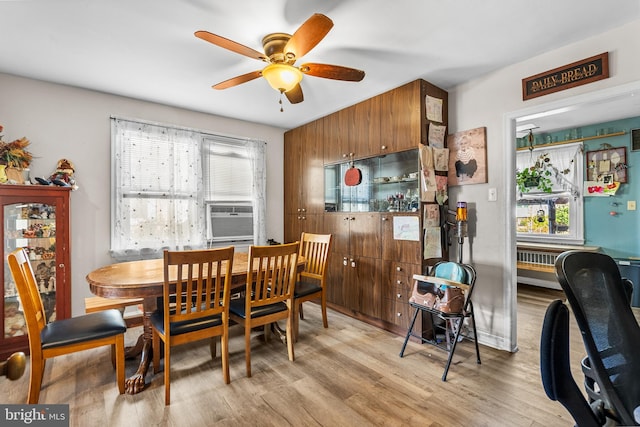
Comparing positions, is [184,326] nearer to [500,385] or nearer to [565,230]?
[500,385]

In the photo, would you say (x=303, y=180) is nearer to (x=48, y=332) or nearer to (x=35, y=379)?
(x=48, y=332)

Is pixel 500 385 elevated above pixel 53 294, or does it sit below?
below

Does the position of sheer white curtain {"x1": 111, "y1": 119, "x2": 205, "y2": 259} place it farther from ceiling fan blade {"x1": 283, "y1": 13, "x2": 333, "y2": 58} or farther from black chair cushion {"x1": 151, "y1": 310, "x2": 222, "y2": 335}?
ceiling fan blade {"x1": 283, "y1": 13, "x2": 333, "y2": 58}

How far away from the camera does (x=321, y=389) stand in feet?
6.62

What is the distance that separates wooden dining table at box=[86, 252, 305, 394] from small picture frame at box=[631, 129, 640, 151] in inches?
193

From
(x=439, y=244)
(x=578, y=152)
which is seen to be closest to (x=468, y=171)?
(x=439, y=244)

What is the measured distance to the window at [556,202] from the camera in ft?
13.8

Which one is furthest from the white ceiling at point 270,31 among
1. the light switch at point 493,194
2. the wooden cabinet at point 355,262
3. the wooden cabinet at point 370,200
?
the wooden cabinet at point 355,262

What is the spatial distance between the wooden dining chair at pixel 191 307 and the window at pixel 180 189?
148 centimetres

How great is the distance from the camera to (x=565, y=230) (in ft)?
14.3

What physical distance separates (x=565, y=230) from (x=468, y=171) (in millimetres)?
2797

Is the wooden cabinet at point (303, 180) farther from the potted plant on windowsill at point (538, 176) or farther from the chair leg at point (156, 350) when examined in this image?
the potted plant on windowsill at point (538, 176)

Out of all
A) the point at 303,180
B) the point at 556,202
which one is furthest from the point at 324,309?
the point at 556,202

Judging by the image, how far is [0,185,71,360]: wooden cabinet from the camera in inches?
96.0
